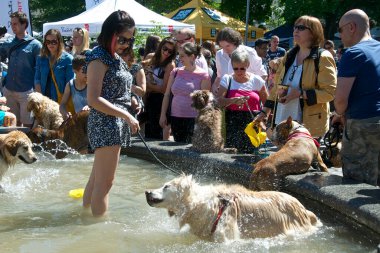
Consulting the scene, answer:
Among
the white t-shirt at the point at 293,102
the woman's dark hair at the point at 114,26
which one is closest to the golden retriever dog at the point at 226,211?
the woman's dark hair at the point at 114,26

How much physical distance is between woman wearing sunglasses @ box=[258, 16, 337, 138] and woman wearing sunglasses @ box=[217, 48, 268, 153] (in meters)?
0.85

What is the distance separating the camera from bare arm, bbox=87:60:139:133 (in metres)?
4.63

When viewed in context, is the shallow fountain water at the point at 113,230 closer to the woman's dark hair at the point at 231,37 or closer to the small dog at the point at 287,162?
the small dog at the point at 287,162

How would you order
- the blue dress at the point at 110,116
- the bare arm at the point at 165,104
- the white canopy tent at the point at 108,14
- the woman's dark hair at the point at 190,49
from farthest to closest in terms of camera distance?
the white canopy tent at the point at 108,14 < the bare arm at the point at 165,104 < the woman's dark hair at the point at 190,49 < the blue dress at the point at 110,116

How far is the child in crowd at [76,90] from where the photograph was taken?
842 cm

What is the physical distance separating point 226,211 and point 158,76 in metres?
4.79

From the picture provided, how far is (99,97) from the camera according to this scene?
4.64 m

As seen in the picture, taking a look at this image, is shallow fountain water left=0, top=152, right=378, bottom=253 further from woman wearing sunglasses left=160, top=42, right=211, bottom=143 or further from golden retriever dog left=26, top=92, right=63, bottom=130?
golden retriever dog left=26, top=92, right=63, bottom=130

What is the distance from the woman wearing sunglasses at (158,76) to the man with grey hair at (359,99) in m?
3.93

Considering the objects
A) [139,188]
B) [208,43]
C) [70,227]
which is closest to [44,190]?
[139,188]

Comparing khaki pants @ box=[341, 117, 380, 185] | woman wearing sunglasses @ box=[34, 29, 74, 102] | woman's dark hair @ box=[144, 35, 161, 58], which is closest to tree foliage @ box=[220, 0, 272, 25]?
woman's dark hair @ box=[144, 35, 161, 58]

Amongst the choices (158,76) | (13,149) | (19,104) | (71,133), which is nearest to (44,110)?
(71,133)

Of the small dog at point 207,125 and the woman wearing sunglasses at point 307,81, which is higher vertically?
the woman wearing sunglasses at point 307,81

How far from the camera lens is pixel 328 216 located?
5.20m
